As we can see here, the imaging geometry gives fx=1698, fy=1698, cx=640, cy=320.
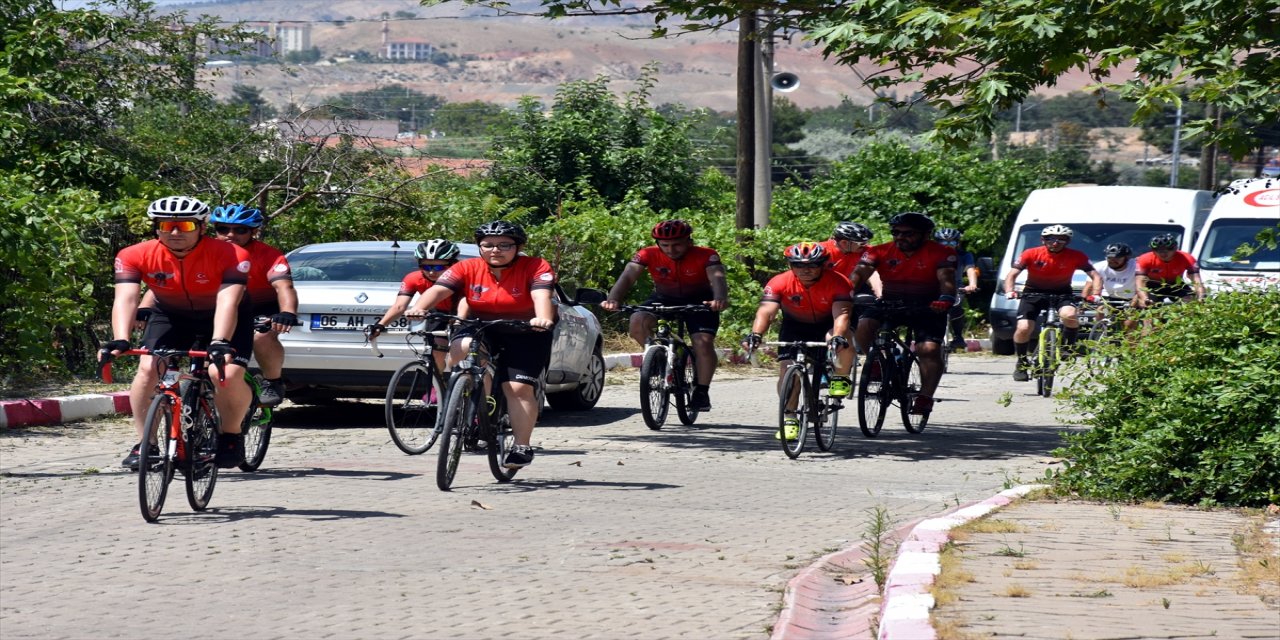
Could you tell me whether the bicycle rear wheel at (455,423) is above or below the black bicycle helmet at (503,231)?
below

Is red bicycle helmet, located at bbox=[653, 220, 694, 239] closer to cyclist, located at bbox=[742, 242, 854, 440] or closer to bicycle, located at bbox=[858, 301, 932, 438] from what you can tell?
cyclist, located at bbox=[742, 242, 854, 440]

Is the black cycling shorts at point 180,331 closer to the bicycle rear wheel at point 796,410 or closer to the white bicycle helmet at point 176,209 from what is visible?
the white bicycle helmet at point 176,209

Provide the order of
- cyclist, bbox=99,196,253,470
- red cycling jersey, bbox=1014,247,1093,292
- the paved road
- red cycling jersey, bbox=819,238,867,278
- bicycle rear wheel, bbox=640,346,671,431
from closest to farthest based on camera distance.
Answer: the paved road, cyclist, bbox=99,196,253,470, bicycle rear wheel, bbox=640,346,671,431, red cycling jersey, bbox=819,238,867,278, red cycling jersey, bbox=1014,247,1093,292

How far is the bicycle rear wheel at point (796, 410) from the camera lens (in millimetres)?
11734

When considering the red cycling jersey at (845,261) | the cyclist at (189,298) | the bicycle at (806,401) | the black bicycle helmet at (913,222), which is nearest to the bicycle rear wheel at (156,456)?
the cyclist at (189,298)

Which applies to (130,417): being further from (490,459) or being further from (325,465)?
(490,459)

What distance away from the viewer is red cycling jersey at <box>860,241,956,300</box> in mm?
13531

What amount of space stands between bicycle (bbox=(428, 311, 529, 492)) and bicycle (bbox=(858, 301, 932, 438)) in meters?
4.07

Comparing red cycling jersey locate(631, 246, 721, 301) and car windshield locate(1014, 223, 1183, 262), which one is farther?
car windshield locate(1014, 223, 1183, 262)

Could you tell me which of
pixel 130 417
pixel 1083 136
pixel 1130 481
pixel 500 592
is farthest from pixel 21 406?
pixel 1083 136

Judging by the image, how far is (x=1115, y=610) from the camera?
598 centimetres

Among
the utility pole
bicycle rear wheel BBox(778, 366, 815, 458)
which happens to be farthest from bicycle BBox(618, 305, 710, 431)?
the utility pole

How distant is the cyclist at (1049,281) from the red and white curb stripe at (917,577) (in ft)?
30.3

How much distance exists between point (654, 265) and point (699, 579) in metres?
6.71
